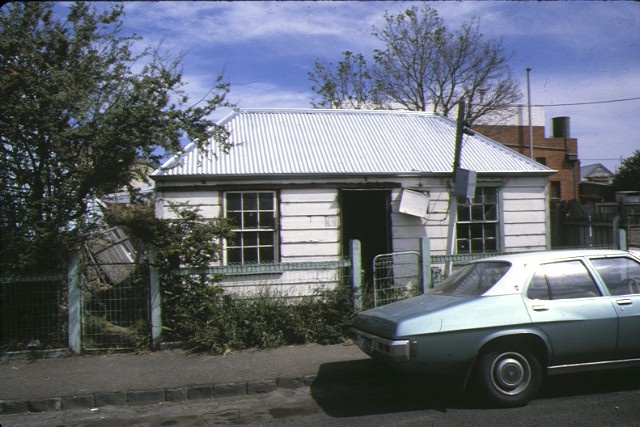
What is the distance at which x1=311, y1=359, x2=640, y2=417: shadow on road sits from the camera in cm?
546

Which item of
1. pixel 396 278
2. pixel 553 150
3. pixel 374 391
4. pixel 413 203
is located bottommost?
pixel 374 391

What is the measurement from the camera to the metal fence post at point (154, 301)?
7867 mm

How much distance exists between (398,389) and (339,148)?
6.43 meters

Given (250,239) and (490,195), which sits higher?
(490,195)

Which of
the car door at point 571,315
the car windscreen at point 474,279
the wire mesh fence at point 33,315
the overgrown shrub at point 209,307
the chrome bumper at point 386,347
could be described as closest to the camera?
the chrome bumper at point 386,347

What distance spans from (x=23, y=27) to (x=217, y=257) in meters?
4.34

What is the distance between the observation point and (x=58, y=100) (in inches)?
290

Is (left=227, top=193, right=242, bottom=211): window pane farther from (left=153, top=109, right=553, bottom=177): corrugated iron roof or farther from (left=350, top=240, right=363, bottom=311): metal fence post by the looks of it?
(left=350, top=240, right=363, bottom=311): metal fence post

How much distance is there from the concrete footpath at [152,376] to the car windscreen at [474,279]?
1.82 m

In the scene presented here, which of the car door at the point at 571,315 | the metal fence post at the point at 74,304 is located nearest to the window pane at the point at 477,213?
the car door at the point at 571,315

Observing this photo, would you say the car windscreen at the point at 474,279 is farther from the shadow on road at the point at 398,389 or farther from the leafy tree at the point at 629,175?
the leafy tree at the point at 629,175

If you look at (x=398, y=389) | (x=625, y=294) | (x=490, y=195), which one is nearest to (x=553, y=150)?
(x=490, y=195)

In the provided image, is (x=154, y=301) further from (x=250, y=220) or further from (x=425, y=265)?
(x=425, y=265)

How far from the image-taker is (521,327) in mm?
5230
